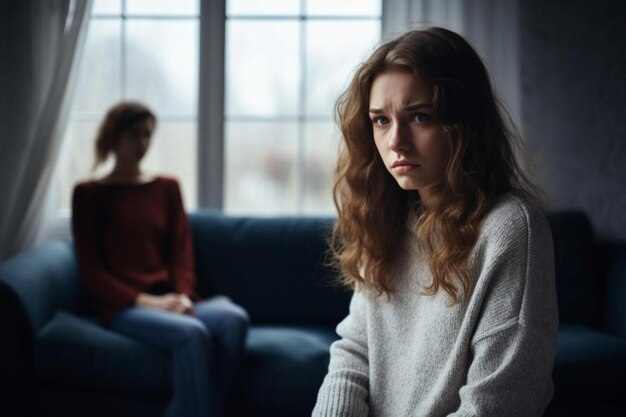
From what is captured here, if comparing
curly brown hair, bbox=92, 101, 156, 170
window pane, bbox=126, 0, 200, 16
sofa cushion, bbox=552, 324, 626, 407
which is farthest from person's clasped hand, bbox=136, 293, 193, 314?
window pane, bbox=126, 0, 200, 16

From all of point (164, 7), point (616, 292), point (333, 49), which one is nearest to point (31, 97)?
point (164, 7)

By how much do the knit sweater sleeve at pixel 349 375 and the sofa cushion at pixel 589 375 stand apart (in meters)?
1.09

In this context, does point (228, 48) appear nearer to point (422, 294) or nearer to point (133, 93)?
point (133, 93)

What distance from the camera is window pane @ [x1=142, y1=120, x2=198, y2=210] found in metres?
2.98

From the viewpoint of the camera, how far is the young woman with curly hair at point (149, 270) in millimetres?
2008

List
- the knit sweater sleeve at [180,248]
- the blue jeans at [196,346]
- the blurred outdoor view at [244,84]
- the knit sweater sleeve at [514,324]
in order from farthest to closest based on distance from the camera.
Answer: the blurred outdoor view at [244,84]
the knit sweater sleeve at [180,248]
the blue jeans at [196,346]
the knit sweater sleeve at [514,324]

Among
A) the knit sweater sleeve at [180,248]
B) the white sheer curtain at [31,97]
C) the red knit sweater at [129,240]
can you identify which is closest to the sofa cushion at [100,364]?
the red knit sweater at [129,240]

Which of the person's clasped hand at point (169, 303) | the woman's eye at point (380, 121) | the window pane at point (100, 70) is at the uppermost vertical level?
the window pane at point (100, 70)

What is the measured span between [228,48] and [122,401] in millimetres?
1661

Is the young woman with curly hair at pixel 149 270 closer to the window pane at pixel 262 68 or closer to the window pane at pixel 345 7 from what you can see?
the window pane at pixel 262 68

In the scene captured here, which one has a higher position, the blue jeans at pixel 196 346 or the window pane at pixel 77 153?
the window pane at pixel 77 153

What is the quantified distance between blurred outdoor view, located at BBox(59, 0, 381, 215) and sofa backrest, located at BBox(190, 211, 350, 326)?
41 cm

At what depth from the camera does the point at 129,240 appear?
242 centimetres

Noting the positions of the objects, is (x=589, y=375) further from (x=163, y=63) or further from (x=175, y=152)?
(x=163, y=63)
